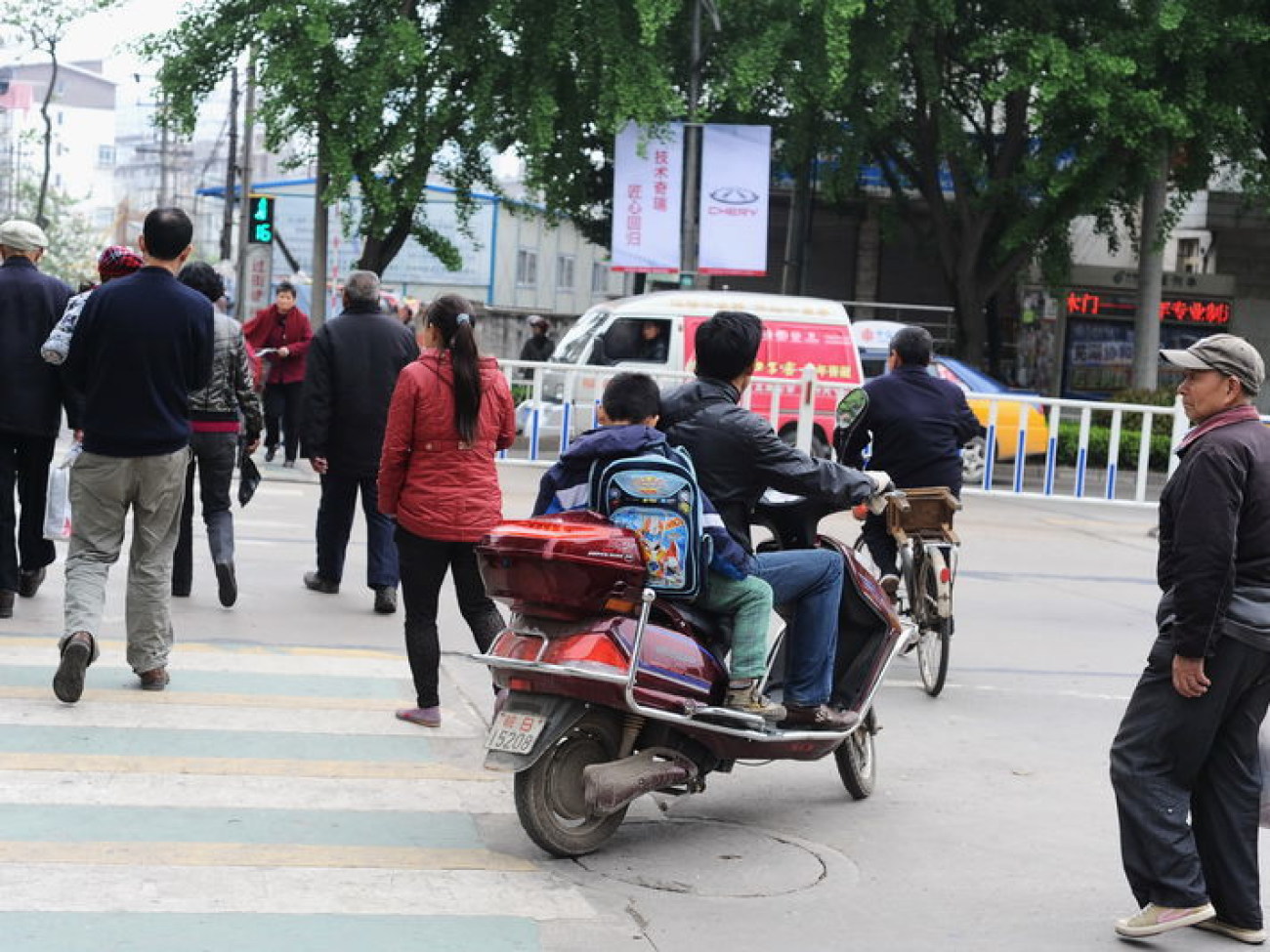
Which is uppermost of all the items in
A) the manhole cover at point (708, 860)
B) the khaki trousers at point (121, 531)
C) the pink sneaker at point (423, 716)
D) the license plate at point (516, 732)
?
the khaki trousers at point (121, 531)

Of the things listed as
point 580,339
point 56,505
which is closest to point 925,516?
point 56,505

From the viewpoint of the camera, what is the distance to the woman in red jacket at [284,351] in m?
16.7

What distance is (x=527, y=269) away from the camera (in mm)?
52500

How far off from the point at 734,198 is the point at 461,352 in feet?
71.1

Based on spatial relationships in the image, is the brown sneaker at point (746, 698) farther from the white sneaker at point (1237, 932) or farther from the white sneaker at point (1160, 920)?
the white sneaker at point (1237, 932)

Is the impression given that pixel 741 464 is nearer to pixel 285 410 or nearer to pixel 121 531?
pixel 121 531

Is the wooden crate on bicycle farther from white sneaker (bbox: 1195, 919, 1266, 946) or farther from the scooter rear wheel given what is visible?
white sneaker (bbox: 1195, 919, 1266, 946)

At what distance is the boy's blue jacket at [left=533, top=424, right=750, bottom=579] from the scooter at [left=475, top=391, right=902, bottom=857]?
0.20 m

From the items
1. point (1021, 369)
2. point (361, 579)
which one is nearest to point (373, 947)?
point (361, 579)

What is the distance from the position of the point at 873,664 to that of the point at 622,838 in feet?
3.93

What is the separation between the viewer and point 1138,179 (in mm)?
26750

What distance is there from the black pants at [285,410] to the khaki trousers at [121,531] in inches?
395

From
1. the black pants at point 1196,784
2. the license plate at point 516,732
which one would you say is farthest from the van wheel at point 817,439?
the black pants at point 1196,784

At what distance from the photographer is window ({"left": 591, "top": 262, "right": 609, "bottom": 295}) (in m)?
60.4
